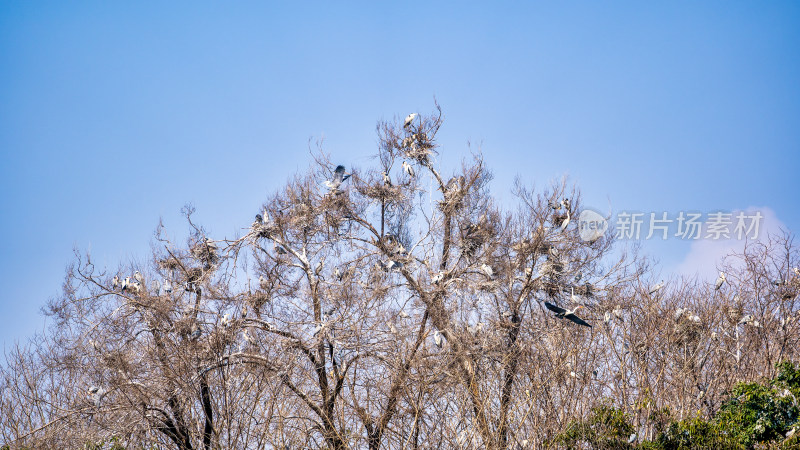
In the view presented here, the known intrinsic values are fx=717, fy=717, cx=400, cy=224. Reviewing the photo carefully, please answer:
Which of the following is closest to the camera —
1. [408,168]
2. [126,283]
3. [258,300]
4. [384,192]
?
[126,283]

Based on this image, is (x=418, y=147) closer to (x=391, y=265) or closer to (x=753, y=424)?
(x=391, y=265)

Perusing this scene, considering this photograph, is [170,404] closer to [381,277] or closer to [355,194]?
[381,277]

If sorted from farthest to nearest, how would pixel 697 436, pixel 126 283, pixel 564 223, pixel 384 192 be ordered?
1. pixel 384 192
2. pixel 564 223
3. pixel 126 283
4. pixel 697 436

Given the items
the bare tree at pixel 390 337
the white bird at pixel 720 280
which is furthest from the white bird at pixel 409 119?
the white bird at pixel 720 280

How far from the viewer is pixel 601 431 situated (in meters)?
8.02

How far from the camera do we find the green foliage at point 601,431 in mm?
7934

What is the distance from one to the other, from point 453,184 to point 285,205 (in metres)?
3.27

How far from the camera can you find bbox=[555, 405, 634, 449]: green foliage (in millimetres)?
7934

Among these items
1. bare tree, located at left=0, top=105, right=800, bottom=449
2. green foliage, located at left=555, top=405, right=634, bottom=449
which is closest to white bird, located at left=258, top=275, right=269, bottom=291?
bare tree, located at left=0, top=105, right=800, bottom=449

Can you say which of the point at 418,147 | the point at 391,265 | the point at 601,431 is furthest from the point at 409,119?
the point at 601,431

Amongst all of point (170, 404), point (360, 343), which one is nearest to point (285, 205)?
point (360, 343)

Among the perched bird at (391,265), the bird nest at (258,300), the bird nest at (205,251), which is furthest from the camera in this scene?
the bird nest at (258,300)

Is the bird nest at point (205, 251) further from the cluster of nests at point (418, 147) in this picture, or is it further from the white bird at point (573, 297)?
the white bird at point (573, 297)

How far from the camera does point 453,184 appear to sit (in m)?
14.0
